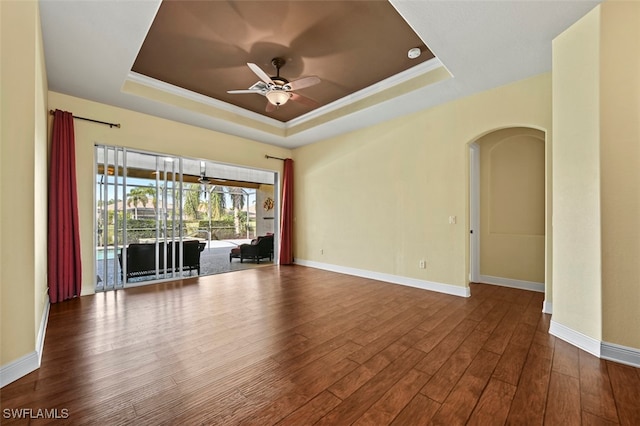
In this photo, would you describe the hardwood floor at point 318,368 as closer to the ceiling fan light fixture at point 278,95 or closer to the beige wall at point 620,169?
the beige wall at point 620,169

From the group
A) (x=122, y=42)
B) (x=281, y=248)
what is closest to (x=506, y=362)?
(x=122, y=42)

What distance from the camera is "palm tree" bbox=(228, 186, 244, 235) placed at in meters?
9.79

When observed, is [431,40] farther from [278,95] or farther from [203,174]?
[203,174]

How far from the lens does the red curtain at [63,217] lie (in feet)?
12.0

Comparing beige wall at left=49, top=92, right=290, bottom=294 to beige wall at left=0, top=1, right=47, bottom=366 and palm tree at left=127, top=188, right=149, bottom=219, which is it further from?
beige wall at left=0, top=1, right=47, bottom=366

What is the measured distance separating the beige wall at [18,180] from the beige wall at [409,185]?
4504mm

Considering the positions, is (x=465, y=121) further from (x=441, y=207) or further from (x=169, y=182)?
(x=169, y=182)

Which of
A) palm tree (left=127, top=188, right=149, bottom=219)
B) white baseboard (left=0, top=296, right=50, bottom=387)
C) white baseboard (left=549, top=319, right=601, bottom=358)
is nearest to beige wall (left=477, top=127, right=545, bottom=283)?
white baseboard (left=549, top=319, right=601, bottom=358)

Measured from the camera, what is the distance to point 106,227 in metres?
4.38

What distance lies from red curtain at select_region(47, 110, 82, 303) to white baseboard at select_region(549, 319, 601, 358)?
596cm

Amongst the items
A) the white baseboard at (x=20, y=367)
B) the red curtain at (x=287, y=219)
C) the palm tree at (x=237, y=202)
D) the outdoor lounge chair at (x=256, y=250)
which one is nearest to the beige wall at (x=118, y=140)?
the red curtain at (x=287, y=219)

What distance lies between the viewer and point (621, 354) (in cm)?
217

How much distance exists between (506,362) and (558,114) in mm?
2419

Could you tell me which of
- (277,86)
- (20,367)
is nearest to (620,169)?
(277,86)
